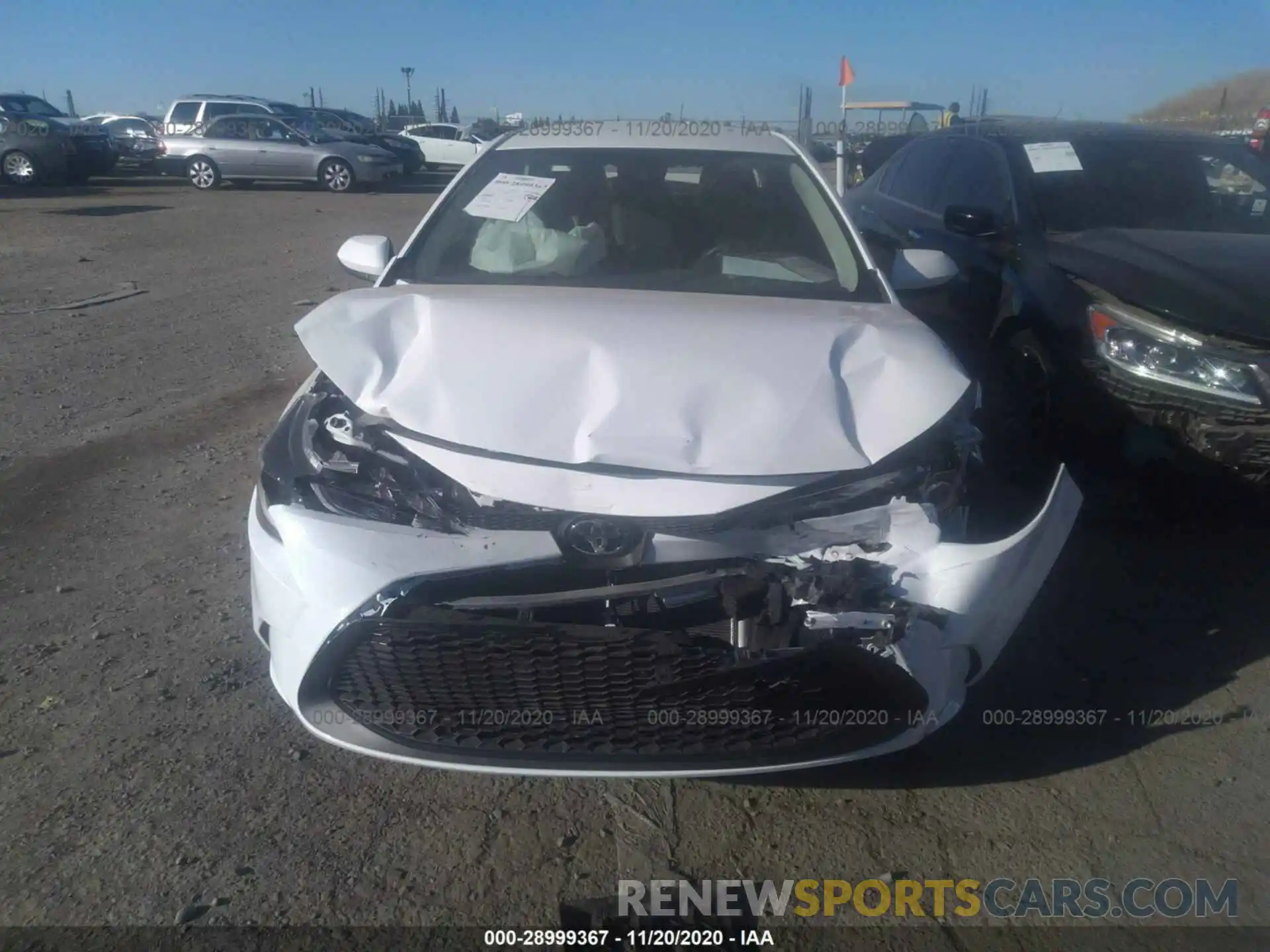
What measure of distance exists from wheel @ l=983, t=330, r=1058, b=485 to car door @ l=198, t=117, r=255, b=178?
1810 cm

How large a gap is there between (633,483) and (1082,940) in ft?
4.67

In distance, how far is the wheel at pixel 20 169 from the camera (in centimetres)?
1766

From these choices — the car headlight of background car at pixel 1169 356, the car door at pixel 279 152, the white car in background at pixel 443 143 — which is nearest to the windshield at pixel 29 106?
the car door at pixel 279 152

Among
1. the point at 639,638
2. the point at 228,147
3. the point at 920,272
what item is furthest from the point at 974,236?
the point at 228,147

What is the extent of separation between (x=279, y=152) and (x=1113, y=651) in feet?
63.8

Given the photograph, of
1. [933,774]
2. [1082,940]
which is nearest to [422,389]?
[933,774]

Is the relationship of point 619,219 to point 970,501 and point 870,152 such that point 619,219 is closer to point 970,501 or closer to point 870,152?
point 970,501

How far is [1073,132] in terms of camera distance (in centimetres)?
554

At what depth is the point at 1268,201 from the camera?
509cm

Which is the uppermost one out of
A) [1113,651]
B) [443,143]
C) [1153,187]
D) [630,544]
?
[1153,187]

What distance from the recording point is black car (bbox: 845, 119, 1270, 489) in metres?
3.60

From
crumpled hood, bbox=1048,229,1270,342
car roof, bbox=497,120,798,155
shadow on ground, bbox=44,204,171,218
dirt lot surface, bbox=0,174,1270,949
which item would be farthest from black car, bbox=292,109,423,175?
dirt lot surface, bbox=0,174,1270,949

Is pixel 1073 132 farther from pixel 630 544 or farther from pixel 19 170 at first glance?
pixel 19 170

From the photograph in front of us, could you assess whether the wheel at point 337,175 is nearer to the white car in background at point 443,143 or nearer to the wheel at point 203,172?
the wheel at point 203,172
